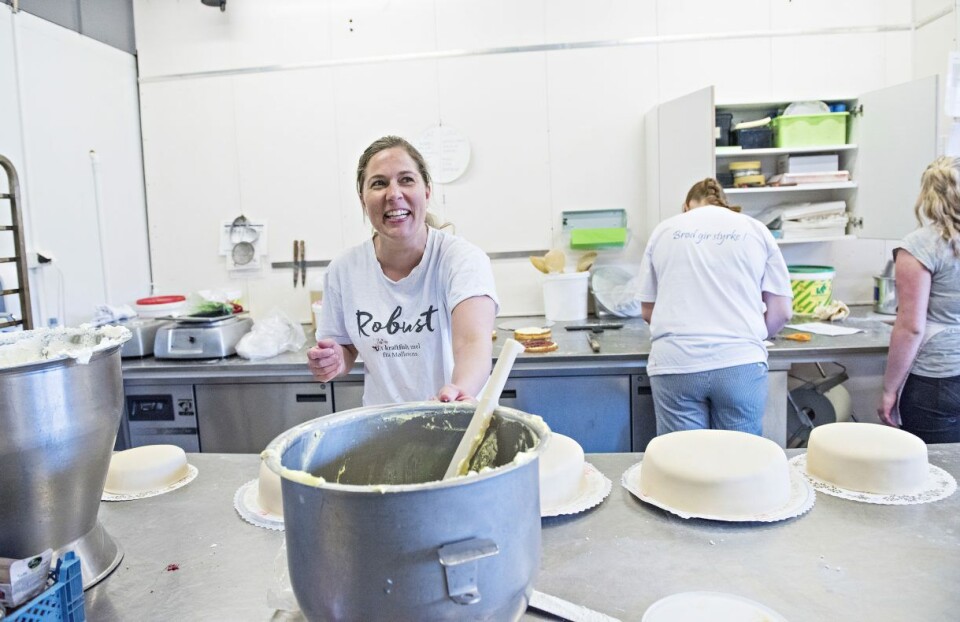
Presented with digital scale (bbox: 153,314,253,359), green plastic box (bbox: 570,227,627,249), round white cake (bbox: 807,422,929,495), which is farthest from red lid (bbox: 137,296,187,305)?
round white cake (bbox: 807,422,929,495)

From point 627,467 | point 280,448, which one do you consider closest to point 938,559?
point 627,467

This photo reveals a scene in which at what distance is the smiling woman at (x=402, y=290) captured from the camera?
162 centimetres

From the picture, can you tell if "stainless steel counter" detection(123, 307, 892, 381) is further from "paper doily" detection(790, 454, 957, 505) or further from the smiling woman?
"paper doily" detection(790, 454, 957, 505)

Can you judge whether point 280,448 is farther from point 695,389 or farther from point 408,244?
point 695,389

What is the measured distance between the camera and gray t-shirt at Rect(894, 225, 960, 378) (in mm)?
2234

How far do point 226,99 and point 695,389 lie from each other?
10.2 feet

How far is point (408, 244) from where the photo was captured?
5.53ft

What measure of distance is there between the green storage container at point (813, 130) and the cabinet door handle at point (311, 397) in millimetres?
2604

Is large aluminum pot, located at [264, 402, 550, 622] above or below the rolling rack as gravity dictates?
below

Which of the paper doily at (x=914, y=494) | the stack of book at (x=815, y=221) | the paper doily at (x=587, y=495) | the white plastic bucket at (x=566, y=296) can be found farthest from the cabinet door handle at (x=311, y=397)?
the stack of book at (x=815, y=221)

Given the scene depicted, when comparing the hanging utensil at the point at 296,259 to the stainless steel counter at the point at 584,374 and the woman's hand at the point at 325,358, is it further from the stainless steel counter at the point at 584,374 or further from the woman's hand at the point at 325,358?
the woman's hand at the point at 325,358

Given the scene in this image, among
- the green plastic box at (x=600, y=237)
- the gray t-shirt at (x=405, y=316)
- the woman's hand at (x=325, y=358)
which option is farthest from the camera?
the green plastic box at (x=600, y=237)

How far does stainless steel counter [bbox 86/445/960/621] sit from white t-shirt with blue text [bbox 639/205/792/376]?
1.08m

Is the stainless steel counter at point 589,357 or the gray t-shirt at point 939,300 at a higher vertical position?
the gray t-shirt at point 939,300
